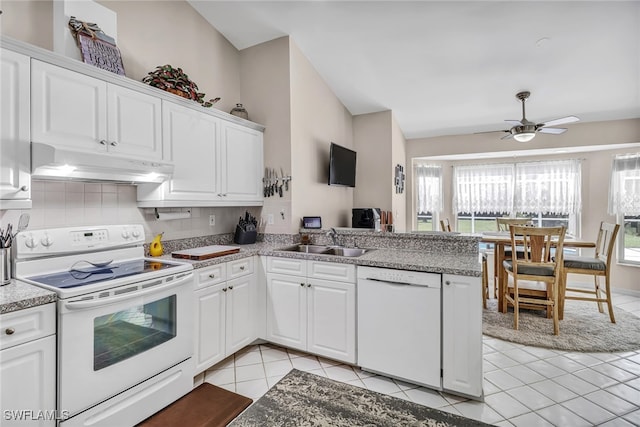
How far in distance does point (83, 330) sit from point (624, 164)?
21.4ft

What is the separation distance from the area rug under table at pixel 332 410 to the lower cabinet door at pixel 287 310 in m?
1.61

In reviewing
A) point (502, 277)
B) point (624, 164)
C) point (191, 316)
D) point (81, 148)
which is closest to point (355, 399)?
point (191, 316)

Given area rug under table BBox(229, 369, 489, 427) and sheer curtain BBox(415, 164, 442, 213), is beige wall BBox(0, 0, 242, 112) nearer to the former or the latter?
area rug under table BBox(229, 369, 489, 427)

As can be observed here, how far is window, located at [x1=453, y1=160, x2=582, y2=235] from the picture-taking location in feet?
16.6

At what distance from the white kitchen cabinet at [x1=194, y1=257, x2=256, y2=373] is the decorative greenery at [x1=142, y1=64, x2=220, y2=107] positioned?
1.45 meters

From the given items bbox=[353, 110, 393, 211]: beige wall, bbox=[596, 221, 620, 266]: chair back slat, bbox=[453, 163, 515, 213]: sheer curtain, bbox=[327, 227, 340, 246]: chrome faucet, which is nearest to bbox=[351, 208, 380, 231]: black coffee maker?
bbox=[353, 110, 393, 211]: beige wall

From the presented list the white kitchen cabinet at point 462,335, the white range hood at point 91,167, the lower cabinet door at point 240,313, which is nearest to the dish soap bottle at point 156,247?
the white range hood at point 91,167

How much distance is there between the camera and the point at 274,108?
3.34m

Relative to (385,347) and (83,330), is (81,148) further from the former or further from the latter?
(385,347)

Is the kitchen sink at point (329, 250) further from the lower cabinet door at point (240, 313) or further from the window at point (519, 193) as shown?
the window at point (519, 193)

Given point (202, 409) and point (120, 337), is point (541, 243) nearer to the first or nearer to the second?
point (202, 409)

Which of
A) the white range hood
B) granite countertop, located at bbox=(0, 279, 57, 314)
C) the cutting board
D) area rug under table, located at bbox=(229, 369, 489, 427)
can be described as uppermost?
the white range hood

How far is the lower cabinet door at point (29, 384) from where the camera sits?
52.7 inches

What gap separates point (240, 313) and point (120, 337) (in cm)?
99
